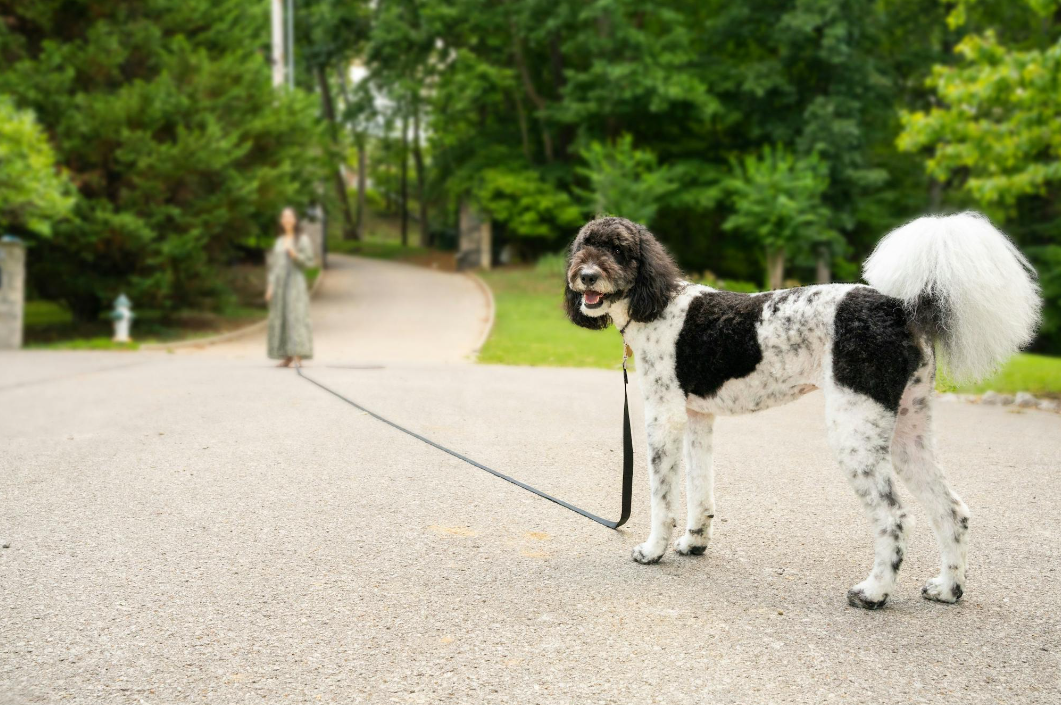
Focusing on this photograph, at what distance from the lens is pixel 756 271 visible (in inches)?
1362

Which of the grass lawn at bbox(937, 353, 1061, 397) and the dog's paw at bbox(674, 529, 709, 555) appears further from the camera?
the grass lawn at bbox(937, 353, 1061, 397)

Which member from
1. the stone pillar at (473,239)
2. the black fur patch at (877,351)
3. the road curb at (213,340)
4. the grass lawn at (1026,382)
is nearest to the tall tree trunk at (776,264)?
the stone pillar at (473,239)

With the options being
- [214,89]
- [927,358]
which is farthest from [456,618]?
[214,89]

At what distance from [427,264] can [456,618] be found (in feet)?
120

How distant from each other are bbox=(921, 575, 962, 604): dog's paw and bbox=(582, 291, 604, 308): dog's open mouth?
197cm

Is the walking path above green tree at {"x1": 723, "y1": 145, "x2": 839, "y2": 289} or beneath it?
beneath

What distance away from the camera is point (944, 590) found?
386cm

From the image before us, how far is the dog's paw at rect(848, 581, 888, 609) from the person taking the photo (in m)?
3.74

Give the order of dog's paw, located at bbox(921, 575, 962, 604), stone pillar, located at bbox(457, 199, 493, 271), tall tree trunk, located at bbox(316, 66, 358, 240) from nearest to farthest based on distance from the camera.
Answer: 1. dog's paw, located at bbox(921, 575, 962, 604)
2. stone pillar, located at bbox(457, 199, 493, 271)
3. tall tree trunk, located at bbox(316, 66, 358, 240)

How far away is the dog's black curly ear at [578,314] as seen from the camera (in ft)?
14.2

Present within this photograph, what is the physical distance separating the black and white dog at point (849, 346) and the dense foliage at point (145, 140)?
16310mm

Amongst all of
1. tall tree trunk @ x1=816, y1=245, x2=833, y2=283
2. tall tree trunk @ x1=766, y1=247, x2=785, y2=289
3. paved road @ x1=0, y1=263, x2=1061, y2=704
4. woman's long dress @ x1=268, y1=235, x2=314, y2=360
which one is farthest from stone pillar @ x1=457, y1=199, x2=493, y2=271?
paved road @ x1=0, y1=263, x2=1061, y2=704

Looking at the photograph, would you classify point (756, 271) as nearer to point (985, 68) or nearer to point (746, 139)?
point (746, 139)

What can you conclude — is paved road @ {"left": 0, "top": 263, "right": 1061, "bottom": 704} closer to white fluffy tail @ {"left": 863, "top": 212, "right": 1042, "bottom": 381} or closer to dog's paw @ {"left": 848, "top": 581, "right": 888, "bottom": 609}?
dog's paw @ {"left": 848, "top": 581, "right": 888, "bottom": 609}
